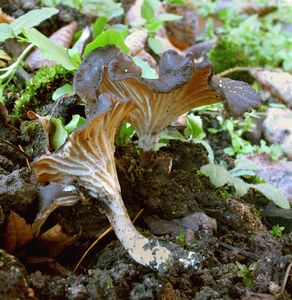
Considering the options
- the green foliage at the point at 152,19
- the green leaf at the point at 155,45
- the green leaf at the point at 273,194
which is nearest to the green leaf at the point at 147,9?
the green foliage at the point at 152,19

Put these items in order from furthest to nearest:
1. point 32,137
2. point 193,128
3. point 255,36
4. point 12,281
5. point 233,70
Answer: point 255,36, point 233,70, point 193,128, point 32,137, point 12,281

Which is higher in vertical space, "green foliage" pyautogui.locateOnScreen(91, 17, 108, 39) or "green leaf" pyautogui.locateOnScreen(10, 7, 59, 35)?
"green leaf" pyautogui.locateOnScreen(10, 7, 59, 35)

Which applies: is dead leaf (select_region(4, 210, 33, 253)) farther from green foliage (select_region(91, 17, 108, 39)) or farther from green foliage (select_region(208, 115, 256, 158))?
green foliage (select_region(208, 115, 256, 158))

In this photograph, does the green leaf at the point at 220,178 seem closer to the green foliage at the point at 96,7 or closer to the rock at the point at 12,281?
the rock at the point at 12,281

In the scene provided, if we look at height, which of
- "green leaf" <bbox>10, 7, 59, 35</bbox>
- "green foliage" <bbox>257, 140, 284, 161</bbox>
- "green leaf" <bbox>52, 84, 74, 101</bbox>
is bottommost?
"green foliage" <bbox>257, 140, 284, 161</bbox>

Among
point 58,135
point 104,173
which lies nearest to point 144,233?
point 104,173

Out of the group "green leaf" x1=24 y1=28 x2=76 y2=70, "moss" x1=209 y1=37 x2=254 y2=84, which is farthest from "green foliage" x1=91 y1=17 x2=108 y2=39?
"moss" x1=209 y1=37 x2=254 y2=84

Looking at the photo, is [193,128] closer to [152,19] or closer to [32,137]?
[32,137]
